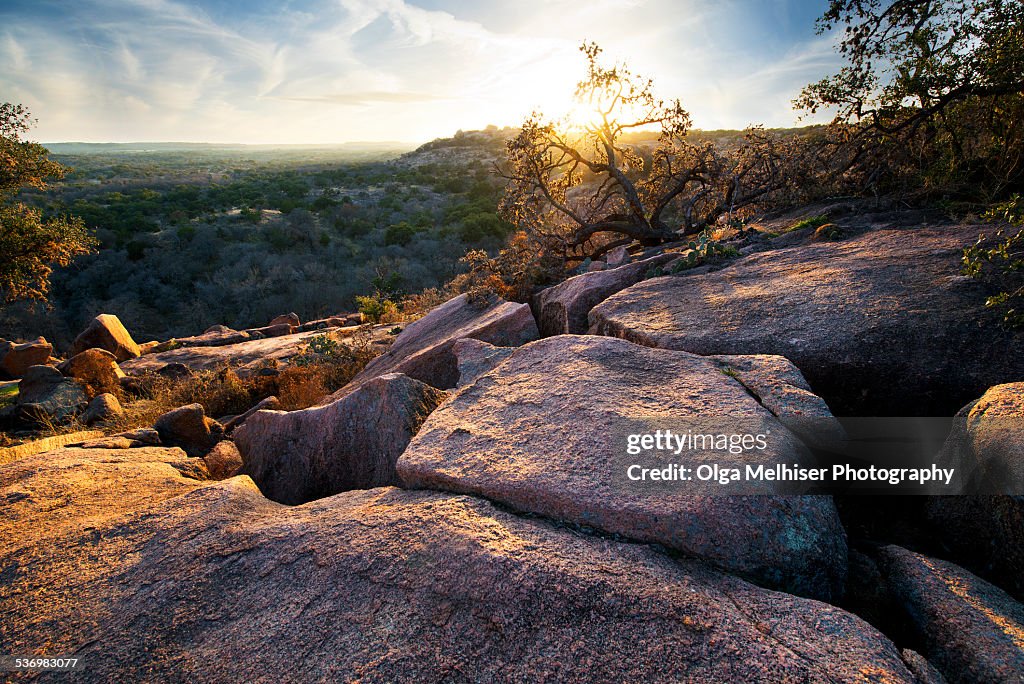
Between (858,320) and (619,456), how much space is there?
245 centimetres

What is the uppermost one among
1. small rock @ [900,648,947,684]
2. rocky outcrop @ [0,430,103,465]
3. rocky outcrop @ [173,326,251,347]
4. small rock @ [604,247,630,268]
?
small rock @ [604,247,630,268]

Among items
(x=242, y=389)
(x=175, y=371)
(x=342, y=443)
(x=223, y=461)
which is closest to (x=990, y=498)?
(x=342, y=443)

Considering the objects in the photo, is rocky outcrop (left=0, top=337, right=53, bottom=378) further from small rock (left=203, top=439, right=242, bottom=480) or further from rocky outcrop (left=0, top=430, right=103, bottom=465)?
small rock (left=203, top=439, right=242, bottom=480)

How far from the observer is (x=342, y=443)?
3574mm

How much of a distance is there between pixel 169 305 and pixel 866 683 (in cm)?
2366

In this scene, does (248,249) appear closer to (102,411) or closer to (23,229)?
(23,229)

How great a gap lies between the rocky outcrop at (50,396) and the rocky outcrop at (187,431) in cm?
384

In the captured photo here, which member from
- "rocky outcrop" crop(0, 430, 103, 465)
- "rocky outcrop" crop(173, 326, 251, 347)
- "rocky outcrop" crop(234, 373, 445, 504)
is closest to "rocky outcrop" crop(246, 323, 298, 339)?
"rocky outcrop" crop(173, 326, 251, 347)

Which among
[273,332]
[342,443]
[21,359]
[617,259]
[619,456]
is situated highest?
[617,259]

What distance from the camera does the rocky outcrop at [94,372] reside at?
8.21 m

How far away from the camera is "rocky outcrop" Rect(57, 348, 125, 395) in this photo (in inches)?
323

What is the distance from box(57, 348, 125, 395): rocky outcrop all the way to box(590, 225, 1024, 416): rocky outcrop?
28.0 feet

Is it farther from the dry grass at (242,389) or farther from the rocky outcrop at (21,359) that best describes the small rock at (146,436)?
the rocky outcrop at (21,359)

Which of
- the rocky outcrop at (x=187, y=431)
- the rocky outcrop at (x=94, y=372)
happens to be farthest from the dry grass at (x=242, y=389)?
the rocky outcrop at (x=187, y=431)
